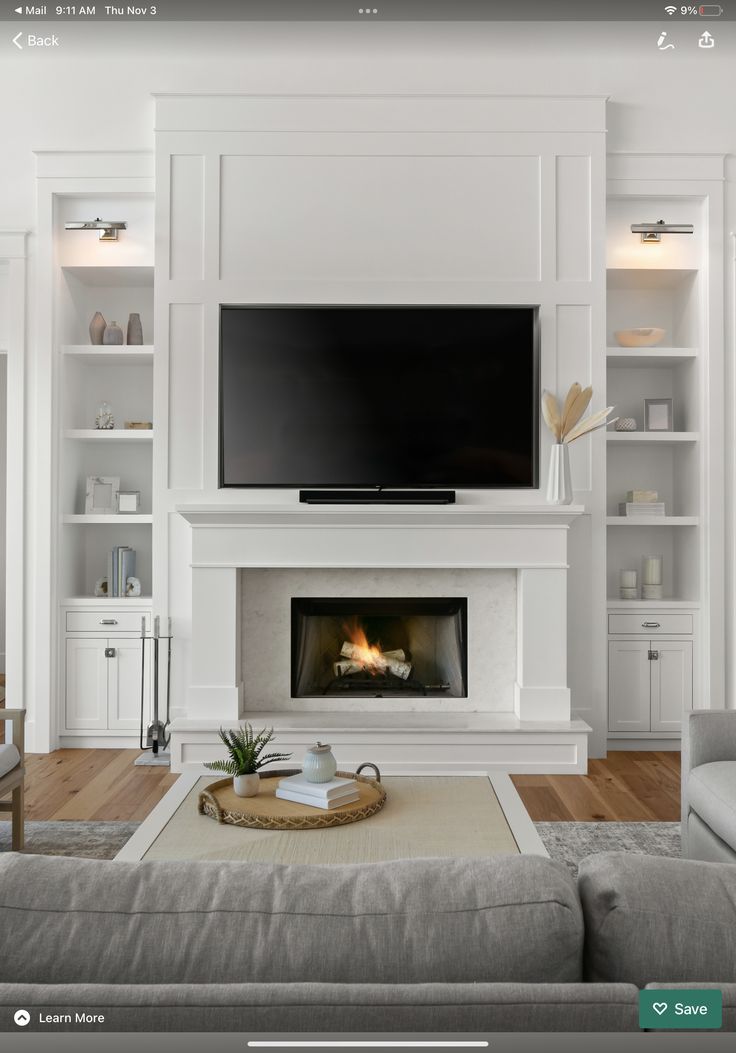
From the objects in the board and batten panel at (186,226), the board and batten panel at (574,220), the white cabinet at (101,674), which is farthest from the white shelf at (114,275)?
the board and batten panel at (574,220)

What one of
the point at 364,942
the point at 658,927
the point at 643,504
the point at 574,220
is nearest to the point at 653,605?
the point at 643,504

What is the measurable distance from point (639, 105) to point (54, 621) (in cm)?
380

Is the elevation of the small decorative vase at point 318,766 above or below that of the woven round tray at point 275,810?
above

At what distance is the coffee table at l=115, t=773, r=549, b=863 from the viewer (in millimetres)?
1987

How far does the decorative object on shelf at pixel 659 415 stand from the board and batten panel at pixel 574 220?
0.76m

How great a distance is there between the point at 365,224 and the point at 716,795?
9.68 ft

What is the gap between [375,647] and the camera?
425 centimetres

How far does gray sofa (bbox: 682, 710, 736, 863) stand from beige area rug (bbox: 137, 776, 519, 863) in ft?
1.96

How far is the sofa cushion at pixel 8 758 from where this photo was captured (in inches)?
111

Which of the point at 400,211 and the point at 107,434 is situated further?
the point at 107,434

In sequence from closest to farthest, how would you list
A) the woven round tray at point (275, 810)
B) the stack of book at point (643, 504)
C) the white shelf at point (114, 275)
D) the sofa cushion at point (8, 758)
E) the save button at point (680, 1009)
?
the save button at point (680, 1009) < the woven round tray at point (275, 810) < the sofa cushion at point (8, 758) < the white shelf at point (114, 275) < the stack of book at point (643, 504)

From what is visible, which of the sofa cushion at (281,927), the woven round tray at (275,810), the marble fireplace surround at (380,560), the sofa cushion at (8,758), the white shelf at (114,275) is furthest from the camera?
the white shelf at (114,275)

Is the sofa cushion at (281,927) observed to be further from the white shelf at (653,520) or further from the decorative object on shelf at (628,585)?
the decorative object on shelf at (628,585)

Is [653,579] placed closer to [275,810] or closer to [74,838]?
[275,810]
